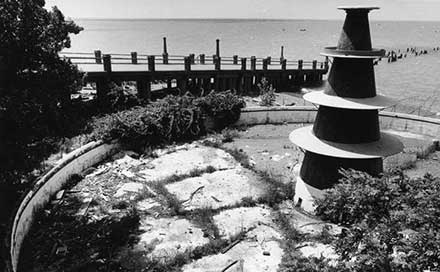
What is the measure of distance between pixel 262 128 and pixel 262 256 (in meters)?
10.4

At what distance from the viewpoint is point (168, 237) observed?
363 inches

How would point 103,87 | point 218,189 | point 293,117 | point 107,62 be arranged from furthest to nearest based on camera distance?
→ point 103,87
point 107,62
point 293,117
point 218,189

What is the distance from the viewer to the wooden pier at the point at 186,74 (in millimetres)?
21219

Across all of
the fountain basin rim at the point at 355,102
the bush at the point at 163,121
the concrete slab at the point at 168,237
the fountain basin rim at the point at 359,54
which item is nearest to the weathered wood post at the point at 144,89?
the bush at the point at 163,121

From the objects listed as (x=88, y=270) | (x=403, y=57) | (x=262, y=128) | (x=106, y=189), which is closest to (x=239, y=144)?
(x=262, y=128)

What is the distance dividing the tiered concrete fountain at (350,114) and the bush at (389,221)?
404 cm

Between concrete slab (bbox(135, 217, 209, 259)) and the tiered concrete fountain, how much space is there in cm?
315

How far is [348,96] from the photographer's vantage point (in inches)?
374

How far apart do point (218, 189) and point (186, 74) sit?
14.1 metres

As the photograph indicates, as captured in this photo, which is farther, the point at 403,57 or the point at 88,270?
the point at 403,57

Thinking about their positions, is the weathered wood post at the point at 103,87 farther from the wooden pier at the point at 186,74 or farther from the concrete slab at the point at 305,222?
the concrete slab at the point at 305,222

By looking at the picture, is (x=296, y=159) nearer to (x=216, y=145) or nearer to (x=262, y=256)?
(x=216, y=145)

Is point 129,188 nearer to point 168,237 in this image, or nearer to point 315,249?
point 168,237

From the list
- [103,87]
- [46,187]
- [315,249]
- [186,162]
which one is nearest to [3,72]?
[46,187]
